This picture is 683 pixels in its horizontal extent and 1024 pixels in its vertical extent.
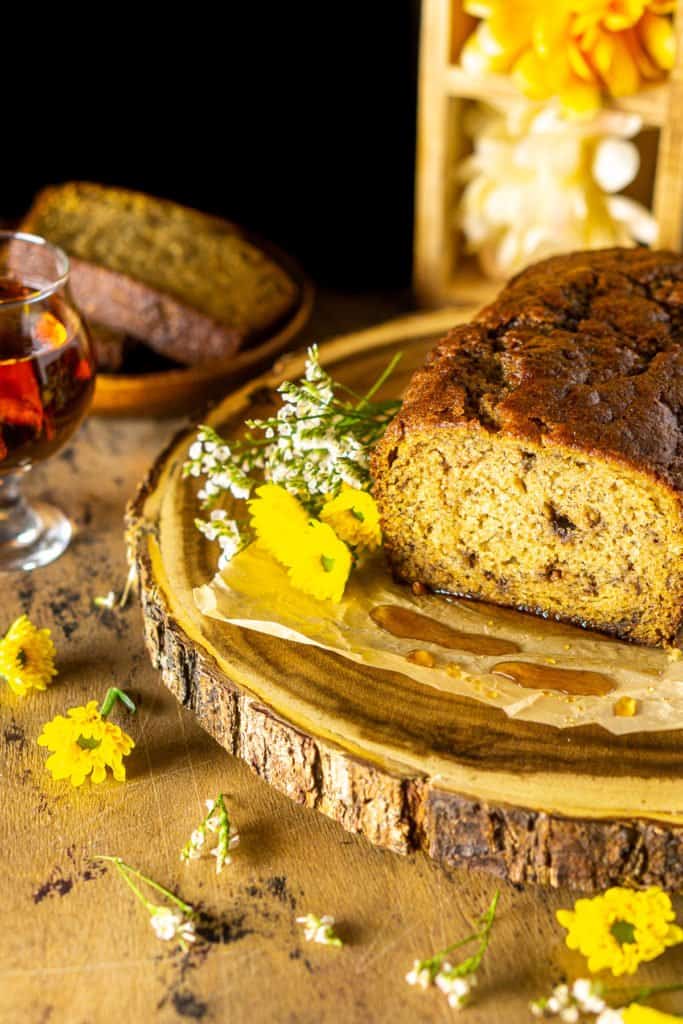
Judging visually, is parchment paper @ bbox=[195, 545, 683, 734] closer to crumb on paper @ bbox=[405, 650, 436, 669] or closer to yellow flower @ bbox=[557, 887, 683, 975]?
crumb on paper @ bbox=[405, 650, 436, 669]

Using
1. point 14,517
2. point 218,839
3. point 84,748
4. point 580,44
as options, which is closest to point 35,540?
point 14,517

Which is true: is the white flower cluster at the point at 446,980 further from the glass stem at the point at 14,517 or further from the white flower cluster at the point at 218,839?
the glass stem at the point at 14,517

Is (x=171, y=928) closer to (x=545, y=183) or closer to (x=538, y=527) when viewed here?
(x=538, y=527)

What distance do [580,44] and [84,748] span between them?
2154mm

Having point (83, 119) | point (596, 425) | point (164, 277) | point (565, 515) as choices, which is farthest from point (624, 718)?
point (83, 119)

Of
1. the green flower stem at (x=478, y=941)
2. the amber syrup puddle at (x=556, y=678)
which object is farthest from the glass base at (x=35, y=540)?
the green flower stem at (x=478, y=941)

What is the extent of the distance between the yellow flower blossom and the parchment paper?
149 centimetres

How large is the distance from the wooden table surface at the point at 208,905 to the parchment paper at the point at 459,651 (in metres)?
0.29

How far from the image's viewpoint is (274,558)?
7.69ft

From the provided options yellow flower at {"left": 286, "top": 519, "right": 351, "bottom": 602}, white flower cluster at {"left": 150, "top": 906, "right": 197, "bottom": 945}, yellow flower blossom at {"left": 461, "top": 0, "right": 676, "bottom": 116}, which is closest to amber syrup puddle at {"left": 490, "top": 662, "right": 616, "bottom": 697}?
yellow flower at {"left": 286, "top": 519, "right": 351, "bottom": 602}

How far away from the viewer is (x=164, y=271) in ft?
10.8

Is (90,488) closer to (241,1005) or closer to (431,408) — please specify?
(431,408)

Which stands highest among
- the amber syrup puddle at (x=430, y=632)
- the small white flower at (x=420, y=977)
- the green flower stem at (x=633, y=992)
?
the amber syrup puddle at (x=430, y=632)

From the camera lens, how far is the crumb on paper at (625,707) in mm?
2020
